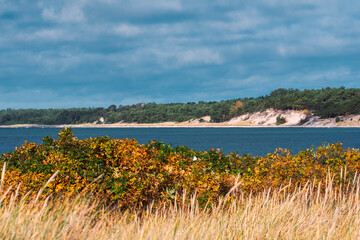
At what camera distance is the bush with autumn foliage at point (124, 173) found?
9500 mm

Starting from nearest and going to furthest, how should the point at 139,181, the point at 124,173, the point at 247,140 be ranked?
the point at 139,181 → the point at 124,173 → the point at 247,140

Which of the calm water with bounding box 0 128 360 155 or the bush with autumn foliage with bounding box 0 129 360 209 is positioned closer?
the bush with autumn foliage with bounding box 0 129 360 209

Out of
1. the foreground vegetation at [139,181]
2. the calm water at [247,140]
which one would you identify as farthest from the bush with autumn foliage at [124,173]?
the calm water at [247,140]

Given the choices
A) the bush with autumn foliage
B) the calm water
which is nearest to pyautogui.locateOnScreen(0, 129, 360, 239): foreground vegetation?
the bush with autumn foliage

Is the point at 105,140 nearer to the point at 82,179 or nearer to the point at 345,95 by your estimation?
the point at 82,179

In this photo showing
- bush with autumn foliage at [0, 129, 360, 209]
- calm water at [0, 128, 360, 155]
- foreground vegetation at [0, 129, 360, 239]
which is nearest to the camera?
foreground vegetation at [0, 129, 360, 239]

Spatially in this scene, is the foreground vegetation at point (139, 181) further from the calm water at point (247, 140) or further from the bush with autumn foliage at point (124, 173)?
the calm water at point (247, 140)

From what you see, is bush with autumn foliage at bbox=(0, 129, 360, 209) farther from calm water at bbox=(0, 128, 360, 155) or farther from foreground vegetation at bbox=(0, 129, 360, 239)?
calm water at bbox=(0, 128, 360, 155)

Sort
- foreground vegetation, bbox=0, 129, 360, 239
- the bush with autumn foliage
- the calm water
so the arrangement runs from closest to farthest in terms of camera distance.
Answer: foreground vegetation, bbox=0, 129, 360, 239
the bush with autumn foliage
the calm water

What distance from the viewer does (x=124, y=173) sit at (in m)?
9.98

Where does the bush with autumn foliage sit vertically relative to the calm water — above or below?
above

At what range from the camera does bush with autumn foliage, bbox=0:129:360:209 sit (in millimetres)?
9500

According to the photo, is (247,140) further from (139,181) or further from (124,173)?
(139,181)

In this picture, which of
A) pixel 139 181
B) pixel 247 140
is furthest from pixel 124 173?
pixel 247 140
